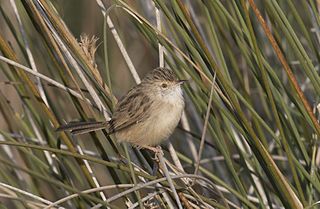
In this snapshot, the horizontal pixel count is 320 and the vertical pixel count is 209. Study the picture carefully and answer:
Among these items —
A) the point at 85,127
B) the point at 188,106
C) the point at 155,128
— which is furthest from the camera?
the point at 188,106

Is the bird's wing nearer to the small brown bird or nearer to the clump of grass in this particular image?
the small brown bird

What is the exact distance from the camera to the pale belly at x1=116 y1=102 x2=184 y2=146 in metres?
3.46

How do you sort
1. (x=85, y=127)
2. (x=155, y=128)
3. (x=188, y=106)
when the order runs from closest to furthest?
(x=85, y=127), (x=155, y=128), (x=188, y=106)

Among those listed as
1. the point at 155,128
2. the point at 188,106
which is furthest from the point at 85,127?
the point at 188,106

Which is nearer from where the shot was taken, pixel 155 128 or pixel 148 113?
pixel 155 128

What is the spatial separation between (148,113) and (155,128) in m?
0.16

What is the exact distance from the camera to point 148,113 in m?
3.69

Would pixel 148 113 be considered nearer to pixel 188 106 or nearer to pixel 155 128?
pixel 155 128

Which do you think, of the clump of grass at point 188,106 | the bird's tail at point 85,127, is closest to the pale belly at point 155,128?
the clump of grass at point 188,106

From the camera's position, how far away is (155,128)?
3.55 metres

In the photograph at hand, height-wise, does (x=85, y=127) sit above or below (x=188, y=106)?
above

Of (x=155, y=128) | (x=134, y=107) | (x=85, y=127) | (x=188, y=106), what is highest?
(x=85, y=127)

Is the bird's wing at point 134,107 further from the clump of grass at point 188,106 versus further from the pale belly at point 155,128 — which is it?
the clump of grass at point 188,106

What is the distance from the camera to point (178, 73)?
11.8ft
